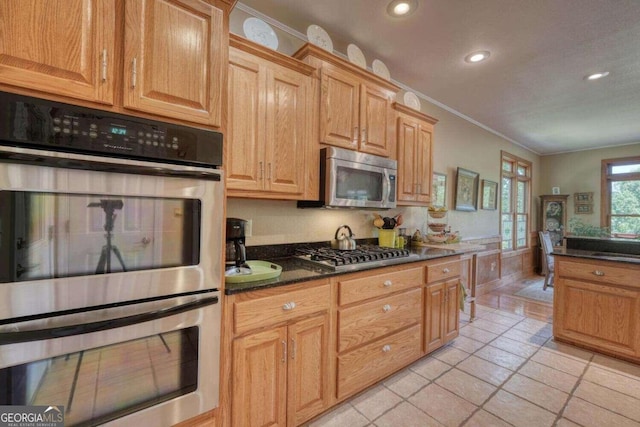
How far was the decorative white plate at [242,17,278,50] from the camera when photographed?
1.89 m

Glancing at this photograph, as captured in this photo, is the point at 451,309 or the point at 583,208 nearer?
the point at 451,309

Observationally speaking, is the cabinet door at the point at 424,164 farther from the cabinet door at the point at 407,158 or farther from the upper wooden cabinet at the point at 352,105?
the upper wooden cabinet at the point at 352,105

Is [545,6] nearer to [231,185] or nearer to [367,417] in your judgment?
[231,185]

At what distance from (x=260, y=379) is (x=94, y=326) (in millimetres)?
805

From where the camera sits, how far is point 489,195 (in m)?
4.74

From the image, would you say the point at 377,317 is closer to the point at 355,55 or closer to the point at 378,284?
the point at 378,284

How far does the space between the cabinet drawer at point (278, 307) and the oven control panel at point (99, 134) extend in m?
0.72

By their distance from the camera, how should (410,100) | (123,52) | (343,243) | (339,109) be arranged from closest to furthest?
(123,52), (339,109), (343,243), (410,100)

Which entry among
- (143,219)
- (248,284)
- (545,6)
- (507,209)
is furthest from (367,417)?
(507,209)

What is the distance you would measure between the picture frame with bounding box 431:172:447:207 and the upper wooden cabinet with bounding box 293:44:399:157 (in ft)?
4.45

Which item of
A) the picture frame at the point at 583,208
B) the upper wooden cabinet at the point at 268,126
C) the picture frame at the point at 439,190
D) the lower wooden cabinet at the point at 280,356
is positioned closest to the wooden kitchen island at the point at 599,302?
the picture frame at the point at 439,190

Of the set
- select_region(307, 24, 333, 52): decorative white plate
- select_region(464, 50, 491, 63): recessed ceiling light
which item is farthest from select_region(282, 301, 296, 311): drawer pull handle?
select_region(464, 50, 491, 63): recessed ceiling light

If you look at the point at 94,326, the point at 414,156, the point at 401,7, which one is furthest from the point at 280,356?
the point at 401,7

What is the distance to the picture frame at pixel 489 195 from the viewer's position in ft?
15.0
